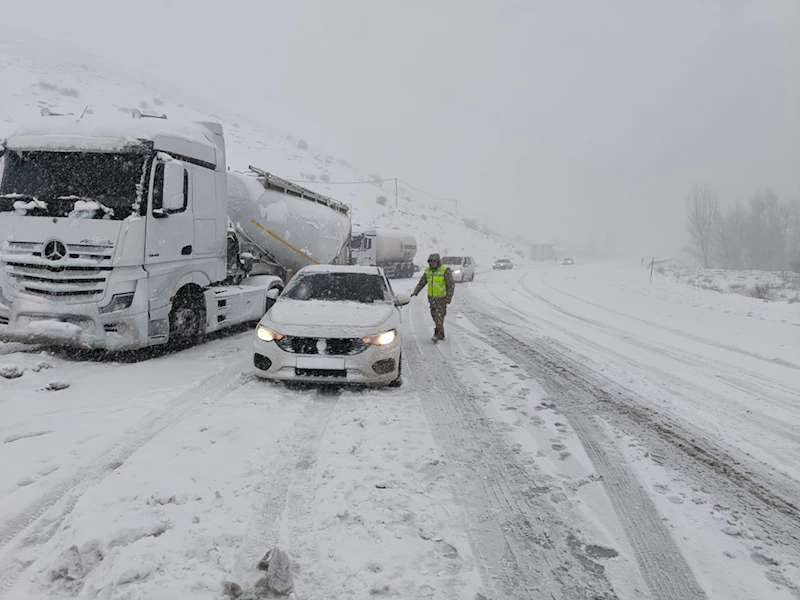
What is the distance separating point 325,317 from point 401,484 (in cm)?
277

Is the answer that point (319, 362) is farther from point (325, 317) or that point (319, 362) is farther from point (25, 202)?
point (25, 202)

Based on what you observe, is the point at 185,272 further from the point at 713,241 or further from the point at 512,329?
the point at 713,241

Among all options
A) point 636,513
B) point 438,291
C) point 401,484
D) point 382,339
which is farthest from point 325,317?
point 636,513

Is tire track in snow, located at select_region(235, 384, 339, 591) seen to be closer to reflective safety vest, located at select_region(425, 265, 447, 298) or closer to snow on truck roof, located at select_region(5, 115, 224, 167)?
reflective safety vest, located at select_region(425, 265, 447, 298)

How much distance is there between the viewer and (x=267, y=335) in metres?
5.62

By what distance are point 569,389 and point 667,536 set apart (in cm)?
312

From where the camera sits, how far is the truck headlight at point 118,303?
240 inches

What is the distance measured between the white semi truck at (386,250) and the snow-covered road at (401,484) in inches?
752

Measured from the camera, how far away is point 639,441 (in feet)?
14.6

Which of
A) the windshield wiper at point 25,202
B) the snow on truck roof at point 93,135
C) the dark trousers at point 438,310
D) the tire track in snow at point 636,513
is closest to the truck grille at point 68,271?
the windshield wiper at point 25,202

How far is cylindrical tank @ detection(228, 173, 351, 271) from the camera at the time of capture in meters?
9.97

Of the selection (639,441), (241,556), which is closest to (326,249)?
(639,441)

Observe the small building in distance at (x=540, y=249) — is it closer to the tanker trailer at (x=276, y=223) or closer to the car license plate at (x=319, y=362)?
the tanker trailer at (x=276, y=223)

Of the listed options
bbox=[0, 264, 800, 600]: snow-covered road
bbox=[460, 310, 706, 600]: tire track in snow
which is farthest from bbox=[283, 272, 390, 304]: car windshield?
bbox=[460, 310, 706, 600]: tire track in snow
